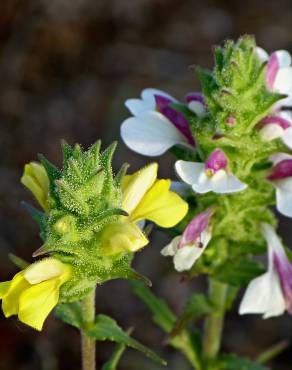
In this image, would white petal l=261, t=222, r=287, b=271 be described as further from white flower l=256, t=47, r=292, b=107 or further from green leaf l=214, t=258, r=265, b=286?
white flower l=256, t=47, r=292, b=107

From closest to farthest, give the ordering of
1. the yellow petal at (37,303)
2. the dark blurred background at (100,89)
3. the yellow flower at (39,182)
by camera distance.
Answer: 1. the yellow petal at (37,303)
2. the yellow flower at (39,182)
3. the dark blurred background at (100,89)

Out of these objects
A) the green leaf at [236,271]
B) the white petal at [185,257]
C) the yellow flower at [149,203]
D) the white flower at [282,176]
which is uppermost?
A: the yellow flower at [149,203]

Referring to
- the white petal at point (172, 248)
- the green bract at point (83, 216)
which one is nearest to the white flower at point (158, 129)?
the white petal at point (172, 248)

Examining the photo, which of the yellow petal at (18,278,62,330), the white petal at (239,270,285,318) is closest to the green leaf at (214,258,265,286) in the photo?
the white petal at (239,270,285,318)

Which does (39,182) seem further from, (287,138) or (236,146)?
(287,138)

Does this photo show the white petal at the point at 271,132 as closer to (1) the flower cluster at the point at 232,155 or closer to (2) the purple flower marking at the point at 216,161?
(1) the flower cluster at the point at 232,155

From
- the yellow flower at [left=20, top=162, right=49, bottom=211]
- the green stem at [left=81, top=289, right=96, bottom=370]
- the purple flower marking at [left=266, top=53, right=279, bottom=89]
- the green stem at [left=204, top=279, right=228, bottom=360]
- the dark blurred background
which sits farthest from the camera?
the dark blurred background

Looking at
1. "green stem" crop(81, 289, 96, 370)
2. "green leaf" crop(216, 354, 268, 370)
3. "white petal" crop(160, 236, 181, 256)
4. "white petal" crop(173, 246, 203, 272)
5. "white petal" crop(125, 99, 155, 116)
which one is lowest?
"green leaf" crop(216, 354, 268, 370)
